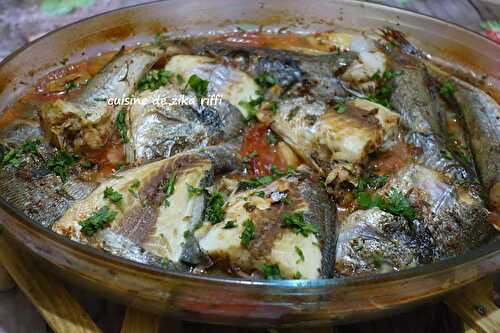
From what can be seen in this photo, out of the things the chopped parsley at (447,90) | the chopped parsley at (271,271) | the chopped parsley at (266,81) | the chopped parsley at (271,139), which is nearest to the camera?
the chopped parsley at (271,271)

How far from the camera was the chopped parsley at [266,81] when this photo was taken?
2.70m

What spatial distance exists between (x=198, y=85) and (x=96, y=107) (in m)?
0.47

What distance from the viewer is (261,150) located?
2572 millimetres

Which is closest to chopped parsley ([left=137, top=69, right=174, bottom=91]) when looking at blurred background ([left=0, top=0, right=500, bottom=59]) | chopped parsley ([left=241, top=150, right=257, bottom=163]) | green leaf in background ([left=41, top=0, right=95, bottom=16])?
chopped parsley ([left=241, top=150, right=257, bottom=163])

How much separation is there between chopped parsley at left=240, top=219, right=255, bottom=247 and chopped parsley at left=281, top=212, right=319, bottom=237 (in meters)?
0.11

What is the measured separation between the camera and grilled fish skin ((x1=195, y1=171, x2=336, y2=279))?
187cm

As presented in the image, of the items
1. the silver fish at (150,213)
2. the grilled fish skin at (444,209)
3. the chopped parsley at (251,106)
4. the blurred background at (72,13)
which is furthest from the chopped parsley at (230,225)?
the blurred background at (72,13)

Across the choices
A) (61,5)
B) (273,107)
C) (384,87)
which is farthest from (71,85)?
(384,87)

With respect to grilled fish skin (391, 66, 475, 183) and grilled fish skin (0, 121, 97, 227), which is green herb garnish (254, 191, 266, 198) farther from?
grilled fish skin (391, 66, 475, 183)

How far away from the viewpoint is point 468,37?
3098 mm

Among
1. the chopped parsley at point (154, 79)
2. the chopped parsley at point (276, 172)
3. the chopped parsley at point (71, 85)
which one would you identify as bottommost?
the chopped parsley at point (276, 172)

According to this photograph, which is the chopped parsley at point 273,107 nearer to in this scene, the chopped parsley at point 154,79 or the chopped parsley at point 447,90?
the chopped parsley at point 154,79

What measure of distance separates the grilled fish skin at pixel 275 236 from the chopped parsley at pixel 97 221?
0.31 meters

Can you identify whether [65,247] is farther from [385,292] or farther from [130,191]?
[385,292]
